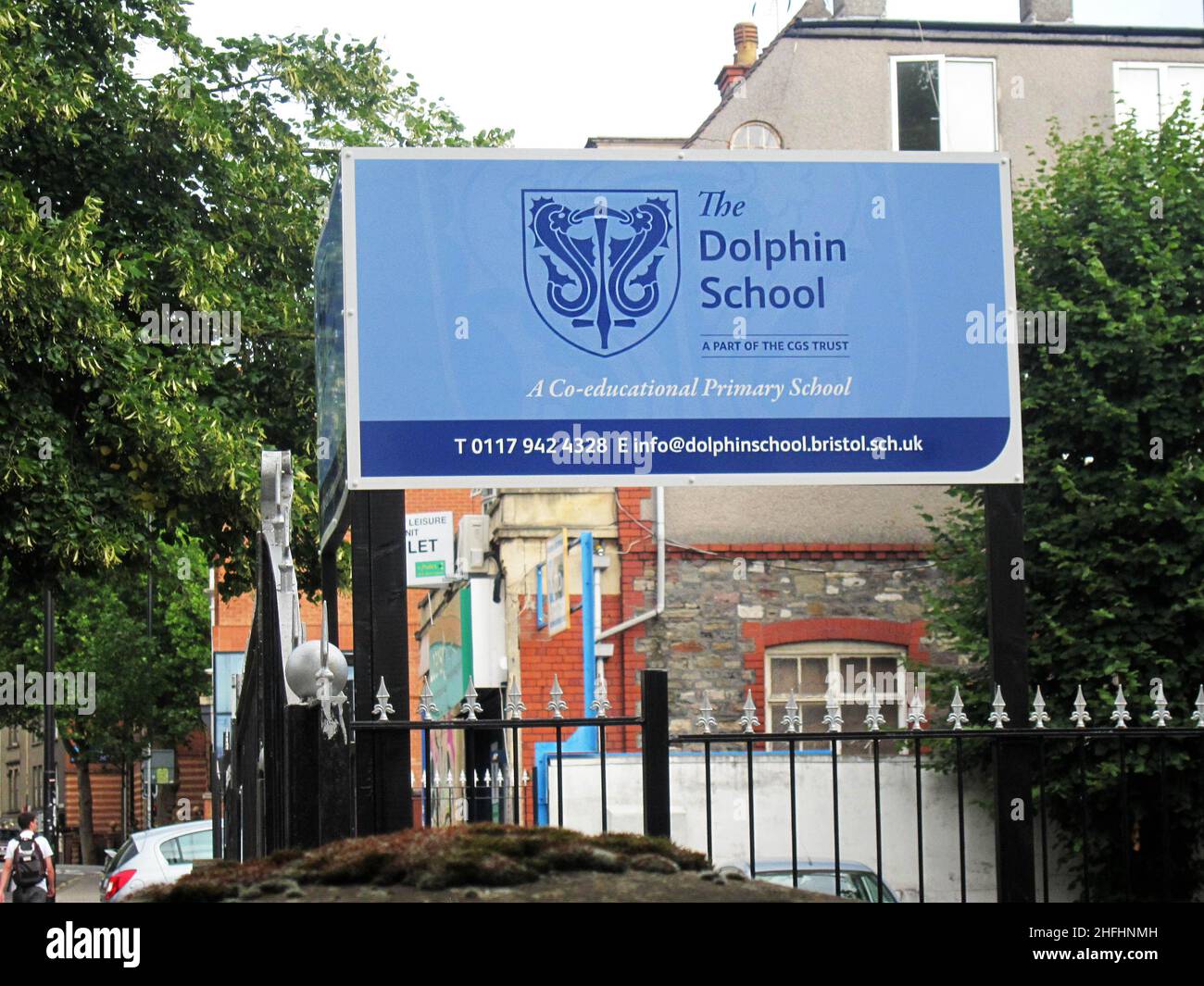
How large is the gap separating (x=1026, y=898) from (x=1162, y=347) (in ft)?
35.9

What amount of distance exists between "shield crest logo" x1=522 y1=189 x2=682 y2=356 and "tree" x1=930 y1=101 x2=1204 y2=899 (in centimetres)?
1009

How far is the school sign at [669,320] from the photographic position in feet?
20.1

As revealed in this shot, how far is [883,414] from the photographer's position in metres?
6.30

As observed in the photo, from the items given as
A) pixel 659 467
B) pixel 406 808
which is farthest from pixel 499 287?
pixel 406 808

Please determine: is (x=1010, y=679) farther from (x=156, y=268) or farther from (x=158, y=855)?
(x=158, y=855)

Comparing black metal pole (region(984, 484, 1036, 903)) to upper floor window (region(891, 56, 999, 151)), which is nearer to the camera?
black metal pole (region(984, 484, 1036, 903))

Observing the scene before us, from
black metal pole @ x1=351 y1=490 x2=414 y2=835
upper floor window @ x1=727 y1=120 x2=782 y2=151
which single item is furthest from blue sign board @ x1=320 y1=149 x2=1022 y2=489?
upper floor window @ x1=727 y1=120 x2=782 y2=151

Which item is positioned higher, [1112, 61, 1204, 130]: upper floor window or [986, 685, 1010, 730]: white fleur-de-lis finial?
[1112, 61, 1204, 130]: upper floor window

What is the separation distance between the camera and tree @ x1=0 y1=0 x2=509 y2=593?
16.7 m

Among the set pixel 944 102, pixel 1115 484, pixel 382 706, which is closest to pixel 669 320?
pixel 382 706

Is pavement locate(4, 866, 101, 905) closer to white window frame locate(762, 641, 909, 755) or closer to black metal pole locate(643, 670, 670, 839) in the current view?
white window frame locate(762, 641, 909, 755)

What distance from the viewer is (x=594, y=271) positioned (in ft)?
20.3

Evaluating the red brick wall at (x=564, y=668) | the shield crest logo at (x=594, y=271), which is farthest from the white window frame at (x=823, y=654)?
the shield crest logo at (x=594, y=271)

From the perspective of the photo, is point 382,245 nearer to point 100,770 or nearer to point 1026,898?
point 1026,898
